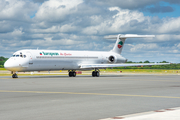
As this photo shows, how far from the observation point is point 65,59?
149 feet

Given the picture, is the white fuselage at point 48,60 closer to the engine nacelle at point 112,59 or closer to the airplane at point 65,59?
the airplane at point 65,59

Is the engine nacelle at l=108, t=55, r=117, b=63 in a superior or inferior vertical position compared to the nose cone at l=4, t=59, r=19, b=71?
superior

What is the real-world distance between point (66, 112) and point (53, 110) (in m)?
0.71

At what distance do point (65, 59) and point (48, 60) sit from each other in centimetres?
388

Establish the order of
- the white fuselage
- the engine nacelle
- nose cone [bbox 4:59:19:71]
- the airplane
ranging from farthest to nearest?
the engine nacelle → the airplane → the white fuselage → nose cone [bbox 4:59:19:71]

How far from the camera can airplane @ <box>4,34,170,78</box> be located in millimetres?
39844

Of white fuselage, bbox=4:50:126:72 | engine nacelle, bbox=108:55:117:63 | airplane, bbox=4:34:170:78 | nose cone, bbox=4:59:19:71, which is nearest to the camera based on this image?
nose cone, bbox=4:59:19:71

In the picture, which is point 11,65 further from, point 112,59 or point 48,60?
point 112,59

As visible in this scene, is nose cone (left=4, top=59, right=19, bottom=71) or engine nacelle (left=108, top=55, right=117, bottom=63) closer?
nose cone (left=4, top=59, right=19, bottom=71)

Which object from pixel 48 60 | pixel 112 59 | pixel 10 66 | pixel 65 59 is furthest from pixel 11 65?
pixel 112 59

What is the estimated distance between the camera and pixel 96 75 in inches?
1913

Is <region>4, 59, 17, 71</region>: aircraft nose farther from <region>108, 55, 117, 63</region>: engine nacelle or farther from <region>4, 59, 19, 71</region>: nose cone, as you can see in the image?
<region>108, 55, 117, 63</region>: engine nacelle

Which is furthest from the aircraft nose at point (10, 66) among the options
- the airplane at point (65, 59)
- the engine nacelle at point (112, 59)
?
the engine nacelle at point (112, 59)

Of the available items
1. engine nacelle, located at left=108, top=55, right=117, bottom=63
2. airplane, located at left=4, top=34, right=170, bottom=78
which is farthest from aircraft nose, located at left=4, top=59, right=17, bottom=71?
engine nacelle, located at left=108, top=55, right=117, bottom=63
